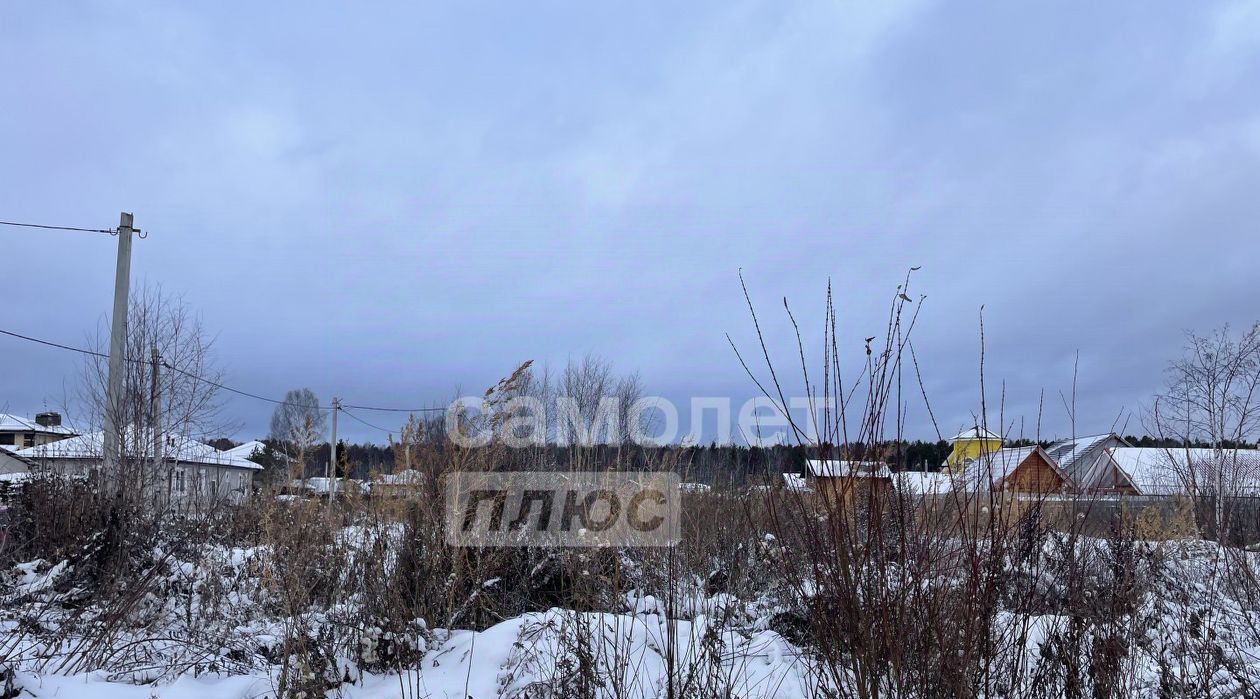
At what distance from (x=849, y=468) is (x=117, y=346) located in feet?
33.6

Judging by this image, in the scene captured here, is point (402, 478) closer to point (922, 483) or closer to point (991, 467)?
point (922, 483)

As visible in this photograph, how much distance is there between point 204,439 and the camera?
13023 millimetres

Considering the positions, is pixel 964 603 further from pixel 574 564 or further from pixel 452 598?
pixel 452 598

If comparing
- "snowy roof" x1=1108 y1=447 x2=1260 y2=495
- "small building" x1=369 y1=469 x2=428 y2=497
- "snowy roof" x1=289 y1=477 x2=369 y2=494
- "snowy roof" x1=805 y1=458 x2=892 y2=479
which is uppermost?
"snowy roof" x1=805 y1=458 x2=892 y2=479

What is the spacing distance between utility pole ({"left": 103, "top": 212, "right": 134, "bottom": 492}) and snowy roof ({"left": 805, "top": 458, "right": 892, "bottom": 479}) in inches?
334

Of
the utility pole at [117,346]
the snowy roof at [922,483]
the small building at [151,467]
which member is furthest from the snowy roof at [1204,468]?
the utility pole at [117,346]

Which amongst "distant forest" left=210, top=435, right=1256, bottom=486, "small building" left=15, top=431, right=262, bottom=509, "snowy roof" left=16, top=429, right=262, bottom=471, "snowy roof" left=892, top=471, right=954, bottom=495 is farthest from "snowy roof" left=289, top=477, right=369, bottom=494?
"snowy roof" left=892, top=471, right=954, bottom=495

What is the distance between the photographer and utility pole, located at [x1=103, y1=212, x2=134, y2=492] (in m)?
9.07

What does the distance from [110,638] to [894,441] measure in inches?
172

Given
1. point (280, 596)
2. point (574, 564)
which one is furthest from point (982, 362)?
point (280, 596)

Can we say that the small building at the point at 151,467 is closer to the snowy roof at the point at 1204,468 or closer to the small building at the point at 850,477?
the small building at the point at 850,477

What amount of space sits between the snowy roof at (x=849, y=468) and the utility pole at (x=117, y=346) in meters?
8.50

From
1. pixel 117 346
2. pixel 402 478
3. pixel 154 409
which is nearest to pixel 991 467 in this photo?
pixel 402 478

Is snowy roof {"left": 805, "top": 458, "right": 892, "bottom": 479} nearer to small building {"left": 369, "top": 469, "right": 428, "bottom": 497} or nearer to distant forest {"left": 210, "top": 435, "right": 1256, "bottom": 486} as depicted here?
distant forest {"left": 210, "top": 435, "right": 1256, "bottom": 486}
